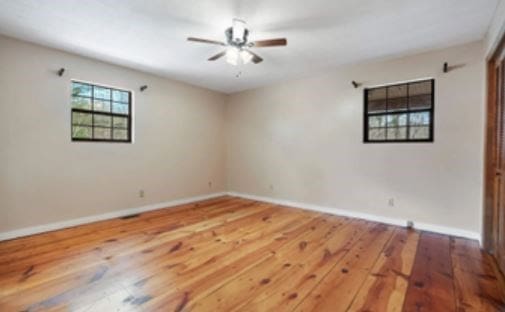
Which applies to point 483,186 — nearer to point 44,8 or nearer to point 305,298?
point 305,298

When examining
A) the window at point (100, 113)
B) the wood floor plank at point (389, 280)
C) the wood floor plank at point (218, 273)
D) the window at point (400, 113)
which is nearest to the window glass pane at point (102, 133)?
the window at point (100, 113)

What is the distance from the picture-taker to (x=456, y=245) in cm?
304

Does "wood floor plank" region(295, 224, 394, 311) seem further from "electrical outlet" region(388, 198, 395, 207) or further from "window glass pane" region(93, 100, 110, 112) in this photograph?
"window glass pane" region(93, 100, 110, 112)

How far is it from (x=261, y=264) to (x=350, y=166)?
255cm

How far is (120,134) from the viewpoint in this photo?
14.2ft

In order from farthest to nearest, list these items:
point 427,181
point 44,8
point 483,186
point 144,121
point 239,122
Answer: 1. point 239,122
2. point 144,121
3. point 427,181
4. point 483,186
5. point 44,8

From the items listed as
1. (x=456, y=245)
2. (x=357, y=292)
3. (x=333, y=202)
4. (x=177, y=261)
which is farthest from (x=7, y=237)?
(x=456, y=245)

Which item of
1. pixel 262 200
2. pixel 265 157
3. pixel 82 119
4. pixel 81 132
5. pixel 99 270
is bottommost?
pixel 99 270

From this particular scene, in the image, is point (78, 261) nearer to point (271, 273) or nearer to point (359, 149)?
point (271, 273)

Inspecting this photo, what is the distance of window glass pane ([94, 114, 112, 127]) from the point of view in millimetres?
4012

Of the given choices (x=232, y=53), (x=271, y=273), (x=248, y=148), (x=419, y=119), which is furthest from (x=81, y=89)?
(x=419, y=119)

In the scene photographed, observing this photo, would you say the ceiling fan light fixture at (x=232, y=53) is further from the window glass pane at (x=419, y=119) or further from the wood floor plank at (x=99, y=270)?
the window glass pane at (x=419, y=119)

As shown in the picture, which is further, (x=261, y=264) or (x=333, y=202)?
(x=333, y=202)

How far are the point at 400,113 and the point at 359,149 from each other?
810 millimetres
